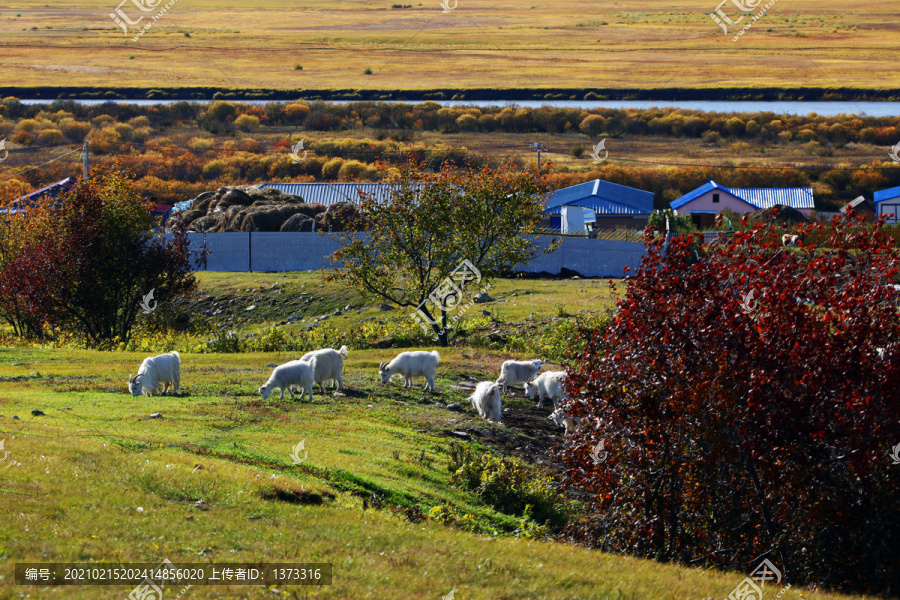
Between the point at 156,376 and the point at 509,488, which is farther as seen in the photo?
the point at 156,376

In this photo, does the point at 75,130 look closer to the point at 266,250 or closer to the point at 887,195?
the point at 266,250

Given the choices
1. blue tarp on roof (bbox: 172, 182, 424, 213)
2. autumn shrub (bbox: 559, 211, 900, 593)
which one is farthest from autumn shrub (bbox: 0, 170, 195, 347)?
blue tarp on roof (bbox: 172, 182, 424, 213)

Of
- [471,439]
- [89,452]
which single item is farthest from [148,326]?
[89,452]

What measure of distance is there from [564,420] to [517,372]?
190 inches

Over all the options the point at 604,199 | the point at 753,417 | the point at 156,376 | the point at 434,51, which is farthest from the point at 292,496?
the point at 434,51

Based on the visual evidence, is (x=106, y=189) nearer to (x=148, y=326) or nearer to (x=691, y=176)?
(x=148, y=326)

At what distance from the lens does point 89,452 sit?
37.8 feet

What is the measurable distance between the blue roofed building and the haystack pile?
19.0 metres

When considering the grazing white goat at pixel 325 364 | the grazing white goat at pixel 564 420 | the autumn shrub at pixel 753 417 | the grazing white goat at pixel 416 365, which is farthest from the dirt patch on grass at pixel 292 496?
the grazing white goat at pixel 416 365

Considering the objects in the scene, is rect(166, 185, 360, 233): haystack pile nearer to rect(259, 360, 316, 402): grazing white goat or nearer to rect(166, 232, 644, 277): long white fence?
rect(166, 232, 644, 277): long white fence

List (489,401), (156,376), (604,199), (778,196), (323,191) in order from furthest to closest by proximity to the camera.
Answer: (778,196)
(323,191)
(604,199)
(156,376)
(489,401)

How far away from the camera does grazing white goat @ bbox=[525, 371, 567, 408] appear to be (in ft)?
68.6

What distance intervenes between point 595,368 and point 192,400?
360 inches

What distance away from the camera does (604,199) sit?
69000 mm
